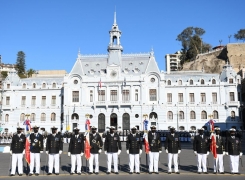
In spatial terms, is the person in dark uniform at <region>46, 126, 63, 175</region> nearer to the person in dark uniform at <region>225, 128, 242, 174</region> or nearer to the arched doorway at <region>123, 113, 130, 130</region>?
the person in dark uniform at <region>225, 128, 242, 174</region>

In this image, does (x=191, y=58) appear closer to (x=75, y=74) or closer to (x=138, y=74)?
(x=138, y=74)

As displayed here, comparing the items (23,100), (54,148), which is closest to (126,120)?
(23,100)

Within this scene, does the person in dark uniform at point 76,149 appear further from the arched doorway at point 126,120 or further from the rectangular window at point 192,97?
the rectangular window at point 192,97

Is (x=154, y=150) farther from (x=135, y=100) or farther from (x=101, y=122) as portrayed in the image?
(x=101, y=122)

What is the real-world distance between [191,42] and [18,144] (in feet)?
263

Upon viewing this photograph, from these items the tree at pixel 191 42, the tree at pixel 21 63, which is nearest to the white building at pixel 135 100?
the tree at pixel 191 42

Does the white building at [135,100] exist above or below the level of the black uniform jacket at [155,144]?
above

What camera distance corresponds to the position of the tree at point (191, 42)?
87.5 m

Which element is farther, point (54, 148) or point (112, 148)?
point (112, 148)

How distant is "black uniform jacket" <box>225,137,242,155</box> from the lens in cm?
1448

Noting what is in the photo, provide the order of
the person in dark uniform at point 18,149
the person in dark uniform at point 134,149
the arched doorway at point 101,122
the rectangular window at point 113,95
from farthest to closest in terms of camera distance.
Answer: the rectangular window at point 113,95, the arched doorway at point 101,122, the person in dark uniform at point 134,149, the person in dark uniform at point 18,149

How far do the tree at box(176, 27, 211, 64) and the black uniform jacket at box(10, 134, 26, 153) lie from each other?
78078mm

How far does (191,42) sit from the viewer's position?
8762 cm

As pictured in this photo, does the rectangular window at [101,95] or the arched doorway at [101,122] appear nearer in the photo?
the arched doorway at [101,122]
